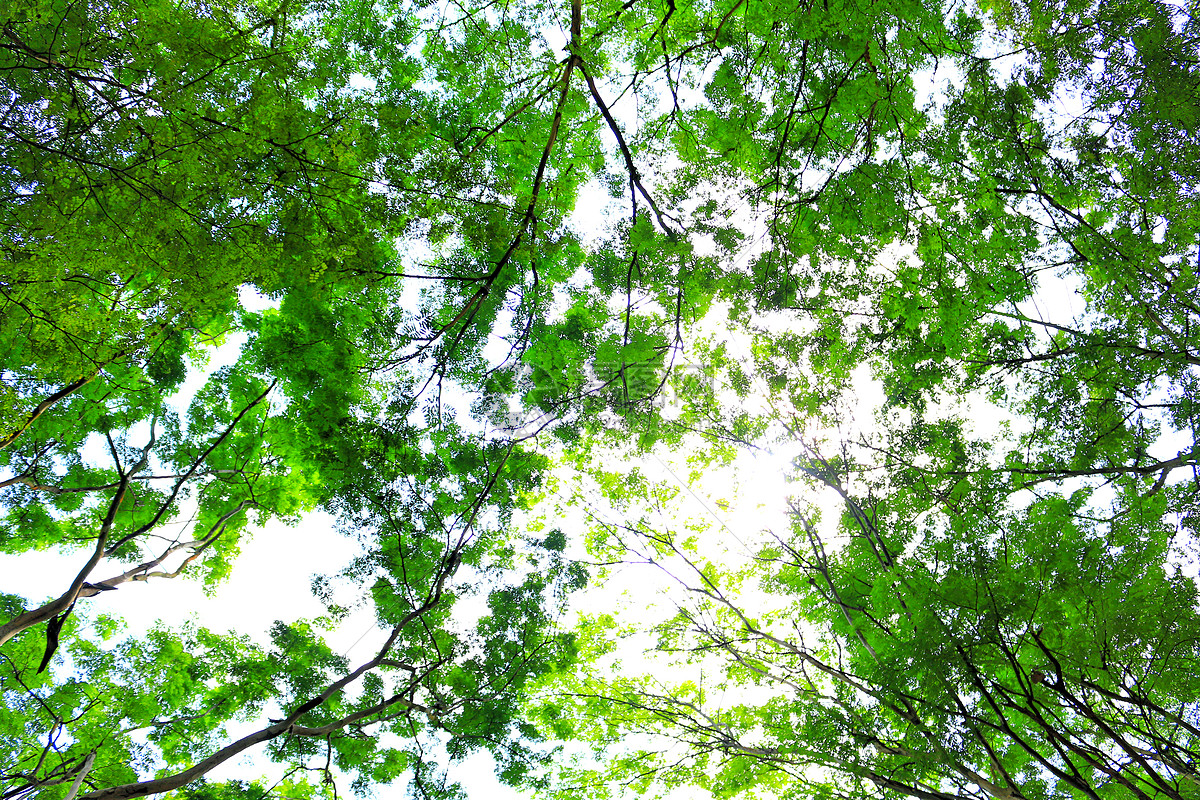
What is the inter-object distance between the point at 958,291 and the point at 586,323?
10.9 feet

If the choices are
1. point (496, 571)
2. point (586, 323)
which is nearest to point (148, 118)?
point (586, 323)

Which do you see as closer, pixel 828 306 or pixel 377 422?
pixel 377 422

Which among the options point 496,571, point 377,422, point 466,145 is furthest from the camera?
point 496,571

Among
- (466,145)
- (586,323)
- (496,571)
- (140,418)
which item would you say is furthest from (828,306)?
(140,418)

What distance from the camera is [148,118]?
316 centimetres

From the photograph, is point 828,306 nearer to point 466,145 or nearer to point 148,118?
point 466,145

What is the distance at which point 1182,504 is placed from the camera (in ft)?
A: 16.6

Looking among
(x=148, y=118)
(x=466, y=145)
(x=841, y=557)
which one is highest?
(x=466, y=145)

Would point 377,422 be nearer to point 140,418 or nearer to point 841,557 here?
point 140,418

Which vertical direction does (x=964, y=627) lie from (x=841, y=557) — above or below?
below

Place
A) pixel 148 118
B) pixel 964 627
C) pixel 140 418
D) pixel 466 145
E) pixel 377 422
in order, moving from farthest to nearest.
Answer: pixel 140 418 < pixel 377 422 < pixel 466 145 < pixel 964 627 < pixel 148 118

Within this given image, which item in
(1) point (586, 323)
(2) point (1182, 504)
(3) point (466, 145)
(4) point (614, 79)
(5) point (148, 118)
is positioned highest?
(4) point (614, 79)

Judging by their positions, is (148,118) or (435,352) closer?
(148,118)

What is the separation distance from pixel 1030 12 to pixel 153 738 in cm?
1090
